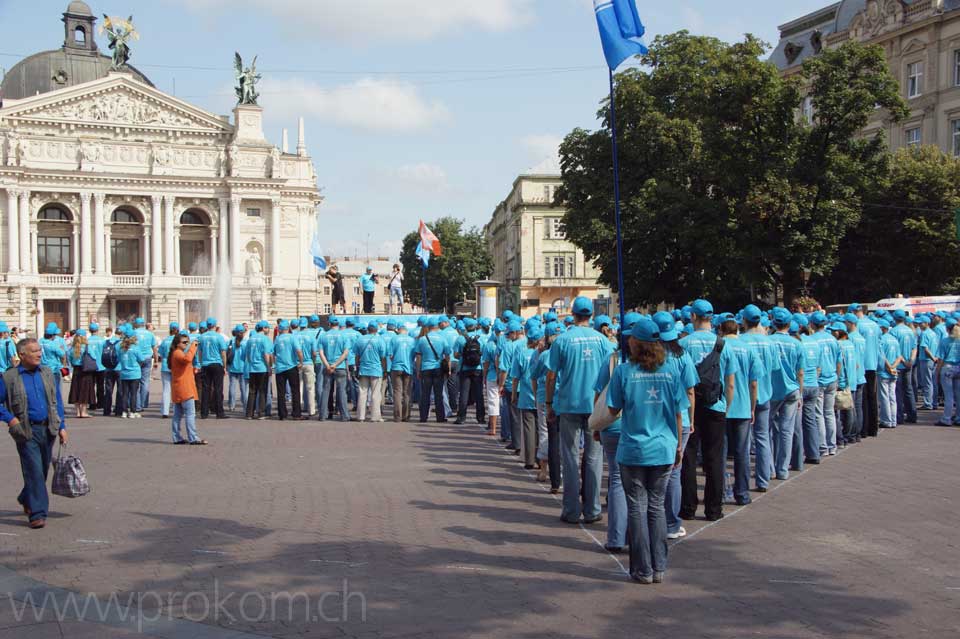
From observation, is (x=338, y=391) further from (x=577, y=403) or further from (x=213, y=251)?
(x=213, y=251)

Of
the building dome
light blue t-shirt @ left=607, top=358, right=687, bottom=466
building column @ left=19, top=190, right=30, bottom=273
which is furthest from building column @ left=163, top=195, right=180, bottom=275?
light blue t-shirt @ left=607, top=358, right=687, bottom=466

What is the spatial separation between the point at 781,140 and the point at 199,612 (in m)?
28.6

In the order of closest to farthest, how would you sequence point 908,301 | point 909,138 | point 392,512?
point 392,512 < point 908,301 < point 909,138

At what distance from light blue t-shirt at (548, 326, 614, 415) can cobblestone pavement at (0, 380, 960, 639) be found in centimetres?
121

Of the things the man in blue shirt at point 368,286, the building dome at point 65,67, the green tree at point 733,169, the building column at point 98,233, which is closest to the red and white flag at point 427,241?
the green tree at point 733,169

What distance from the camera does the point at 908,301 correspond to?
27.6 m

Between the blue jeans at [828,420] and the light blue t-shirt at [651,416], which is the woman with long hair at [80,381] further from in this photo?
the light blue t-shirt at [651,416]

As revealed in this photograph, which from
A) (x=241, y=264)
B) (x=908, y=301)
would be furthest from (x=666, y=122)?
(x=241, y=264)

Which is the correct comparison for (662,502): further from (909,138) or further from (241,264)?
(241,264)

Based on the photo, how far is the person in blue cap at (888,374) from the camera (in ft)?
52.2

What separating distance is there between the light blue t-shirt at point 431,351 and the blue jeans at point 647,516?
11.3 meters

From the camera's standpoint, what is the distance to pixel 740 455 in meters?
9.55

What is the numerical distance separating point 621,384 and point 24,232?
7009 cm

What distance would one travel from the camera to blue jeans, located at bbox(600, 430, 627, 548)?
7.77 metres
